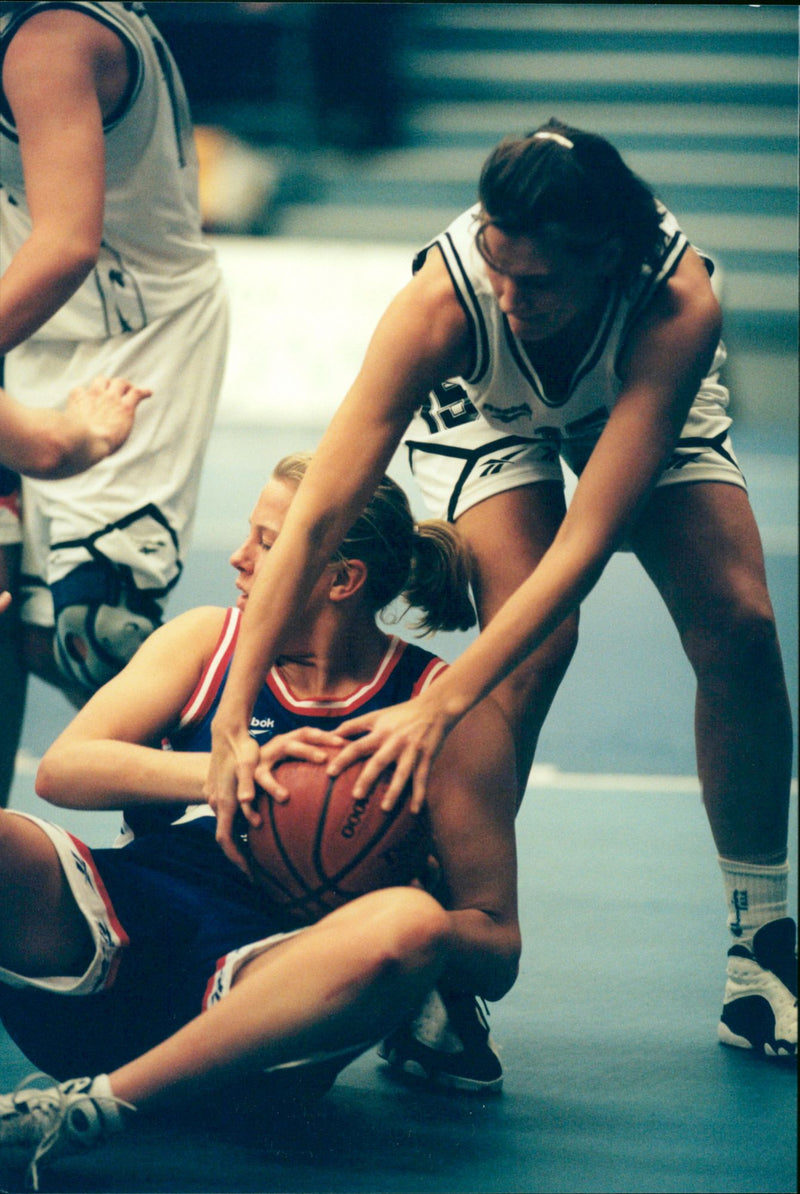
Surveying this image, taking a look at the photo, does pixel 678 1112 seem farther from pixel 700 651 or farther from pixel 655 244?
pixel 655 244

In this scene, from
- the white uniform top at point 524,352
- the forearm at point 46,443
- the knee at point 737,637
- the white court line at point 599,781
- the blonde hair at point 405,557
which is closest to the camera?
the white uniform top at point 524,352

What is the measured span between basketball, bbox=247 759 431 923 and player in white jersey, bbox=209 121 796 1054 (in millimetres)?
45

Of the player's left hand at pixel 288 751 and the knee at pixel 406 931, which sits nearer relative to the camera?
the knee at pixel 406 931

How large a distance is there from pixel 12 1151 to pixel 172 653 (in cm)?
60

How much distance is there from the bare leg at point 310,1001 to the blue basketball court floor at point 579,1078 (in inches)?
5.0

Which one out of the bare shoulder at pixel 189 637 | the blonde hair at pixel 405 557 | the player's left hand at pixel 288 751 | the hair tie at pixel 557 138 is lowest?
the player's left hand at pixel 288 751

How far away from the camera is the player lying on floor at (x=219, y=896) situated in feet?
4.91

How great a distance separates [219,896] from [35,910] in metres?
0.22

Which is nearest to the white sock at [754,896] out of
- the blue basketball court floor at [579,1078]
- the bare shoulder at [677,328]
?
the blue basketball court floor at [579,1078]

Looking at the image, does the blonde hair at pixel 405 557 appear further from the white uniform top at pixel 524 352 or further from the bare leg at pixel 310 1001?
the bare leg at pixel 310 1001

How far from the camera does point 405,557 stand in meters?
1.85

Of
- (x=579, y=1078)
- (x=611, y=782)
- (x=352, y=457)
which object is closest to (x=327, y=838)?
(x=352, y=457)

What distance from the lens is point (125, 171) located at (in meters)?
2.29

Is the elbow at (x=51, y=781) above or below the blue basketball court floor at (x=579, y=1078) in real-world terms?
above
